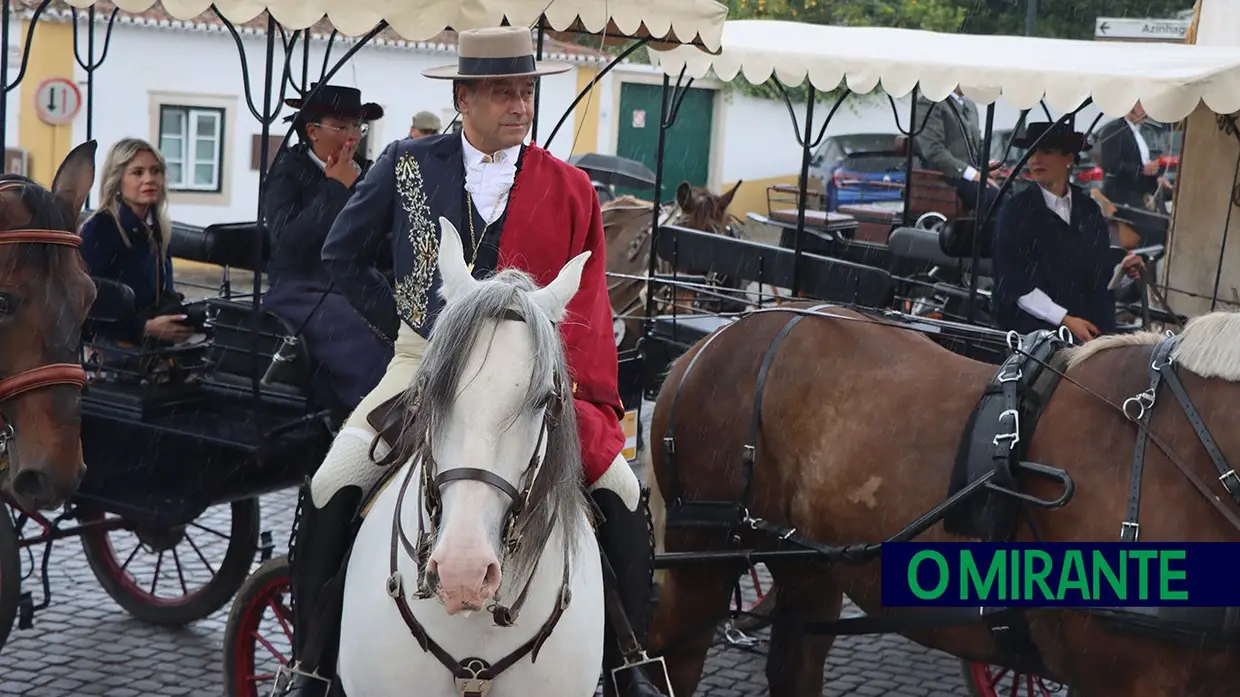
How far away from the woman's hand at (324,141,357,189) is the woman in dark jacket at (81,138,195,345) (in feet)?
3.00

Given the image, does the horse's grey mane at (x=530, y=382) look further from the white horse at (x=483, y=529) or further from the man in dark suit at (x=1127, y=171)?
the man in dark suit at (x=1127, y=171)

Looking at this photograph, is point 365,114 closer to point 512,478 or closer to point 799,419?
point 799,419

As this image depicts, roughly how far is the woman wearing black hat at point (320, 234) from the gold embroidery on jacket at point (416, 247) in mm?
1938

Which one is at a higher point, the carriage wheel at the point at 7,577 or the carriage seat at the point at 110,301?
the carriage seat at the point at 110,301

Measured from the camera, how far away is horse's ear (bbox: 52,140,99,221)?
4570 mm

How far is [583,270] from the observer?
12.3 feet

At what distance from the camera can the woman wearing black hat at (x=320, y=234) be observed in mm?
5773

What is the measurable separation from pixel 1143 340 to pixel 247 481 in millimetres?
3433

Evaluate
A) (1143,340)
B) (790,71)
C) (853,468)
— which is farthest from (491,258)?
(790,71)

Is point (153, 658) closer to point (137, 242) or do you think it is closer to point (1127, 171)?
point (137, 242)

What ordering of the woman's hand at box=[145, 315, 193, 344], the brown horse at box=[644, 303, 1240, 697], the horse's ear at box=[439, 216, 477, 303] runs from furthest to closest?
the woman's hand at box=[145, 315, 193, 344], the brown horse at box=[644, 303, 1240, 697], the horse's ear at box=[439, 216, 477, 303]

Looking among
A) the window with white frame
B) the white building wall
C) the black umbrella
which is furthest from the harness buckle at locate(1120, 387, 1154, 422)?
the window with white frame

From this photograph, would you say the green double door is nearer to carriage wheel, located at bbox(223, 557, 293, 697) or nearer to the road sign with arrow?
the road sign with arrow

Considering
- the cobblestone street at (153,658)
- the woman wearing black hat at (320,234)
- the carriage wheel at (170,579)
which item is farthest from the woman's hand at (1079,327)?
the carriage wheel at (170,579)
